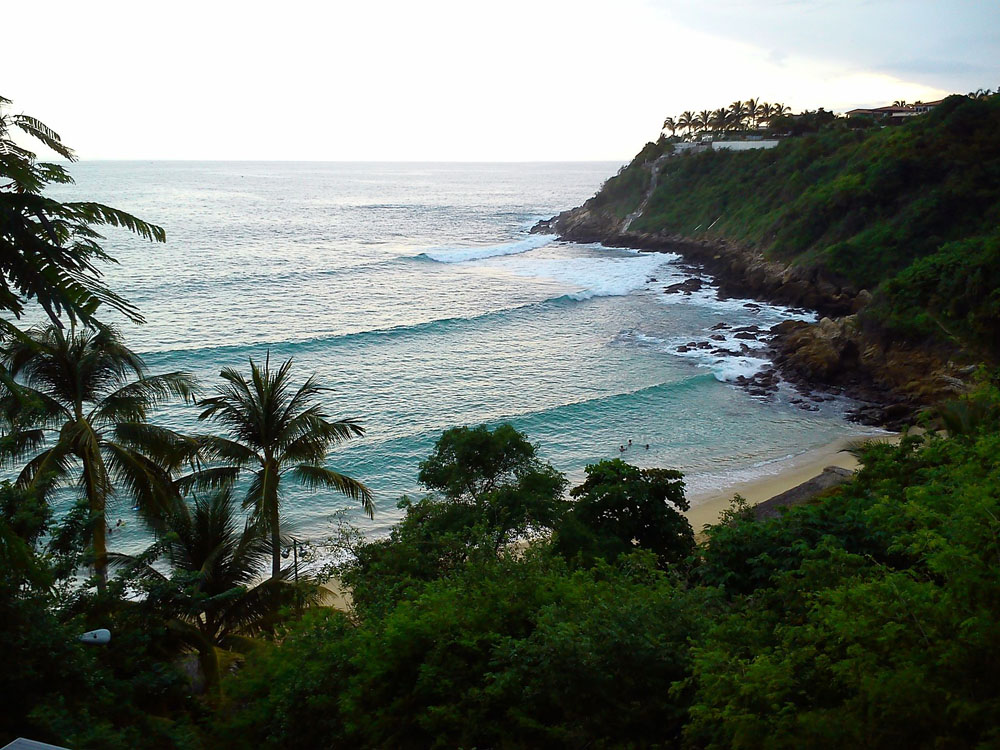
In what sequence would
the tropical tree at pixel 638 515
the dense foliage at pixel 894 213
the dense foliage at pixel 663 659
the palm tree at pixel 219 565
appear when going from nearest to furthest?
the dense foliage at pixel 663 659
the palm tree at pixel 219 565
the tropical tree at pixel 638 515
the dense foliage at pixel 894 213

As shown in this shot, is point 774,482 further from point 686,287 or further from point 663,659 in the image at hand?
point 686,287

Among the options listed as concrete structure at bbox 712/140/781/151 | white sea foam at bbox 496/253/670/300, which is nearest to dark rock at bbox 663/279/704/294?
white sea foam at bbox 496/253/670/300

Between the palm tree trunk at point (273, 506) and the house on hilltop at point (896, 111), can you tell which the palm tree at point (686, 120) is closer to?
the house on hilltop at point (896, 111)

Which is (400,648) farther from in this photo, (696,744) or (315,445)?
(315,445)

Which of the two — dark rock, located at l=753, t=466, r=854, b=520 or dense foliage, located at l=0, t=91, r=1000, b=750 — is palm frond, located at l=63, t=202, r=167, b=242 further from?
dark rock, located at l=753, t=466, r=854, b=520

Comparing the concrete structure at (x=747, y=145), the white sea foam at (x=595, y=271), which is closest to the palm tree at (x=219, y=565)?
the white sea foam at (x=595, y=271)
